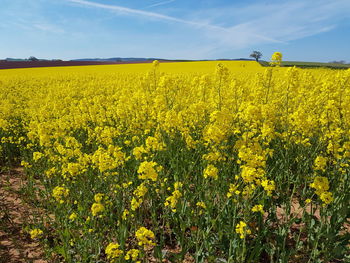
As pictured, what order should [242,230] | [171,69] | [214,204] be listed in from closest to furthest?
[242,230]
[214,204]
[171,69]

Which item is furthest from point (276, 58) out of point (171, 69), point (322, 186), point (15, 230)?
point (171, 69)

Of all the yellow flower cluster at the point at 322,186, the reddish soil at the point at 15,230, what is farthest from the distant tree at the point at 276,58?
the reddish soil at the point at 15,230

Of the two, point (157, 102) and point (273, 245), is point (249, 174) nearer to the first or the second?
point (273, 245)

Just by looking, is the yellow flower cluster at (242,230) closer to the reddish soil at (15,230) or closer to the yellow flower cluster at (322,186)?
the yellow flower cluster at (322,186)

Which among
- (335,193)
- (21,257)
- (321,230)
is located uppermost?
(335,193)

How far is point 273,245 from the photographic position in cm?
274

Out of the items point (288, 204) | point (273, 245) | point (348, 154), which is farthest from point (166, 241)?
point (348, 154)

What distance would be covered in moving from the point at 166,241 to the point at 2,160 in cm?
507

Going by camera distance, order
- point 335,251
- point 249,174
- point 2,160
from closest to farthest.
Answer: point 249,174 < point 335,251 < point 2,160

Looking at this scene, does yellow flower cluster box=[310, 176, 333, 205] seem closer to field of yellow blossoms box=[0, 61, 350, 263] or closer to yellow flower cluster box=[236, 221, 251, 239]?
field of yellow blossoms box=[0, 61, 350, 263]

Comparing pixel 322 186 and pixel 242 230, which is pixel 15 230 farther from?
pixel 322 186

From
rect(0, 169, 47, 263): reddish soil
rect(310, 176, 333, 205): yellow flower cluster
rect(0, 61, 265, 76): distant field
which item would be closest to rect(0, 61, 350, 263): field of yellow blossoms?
rect(310, 176, 333, 205): yellow flower cluster

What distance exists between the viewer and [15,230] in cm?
349

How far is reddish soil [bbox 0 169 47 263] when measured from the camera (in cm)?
298
